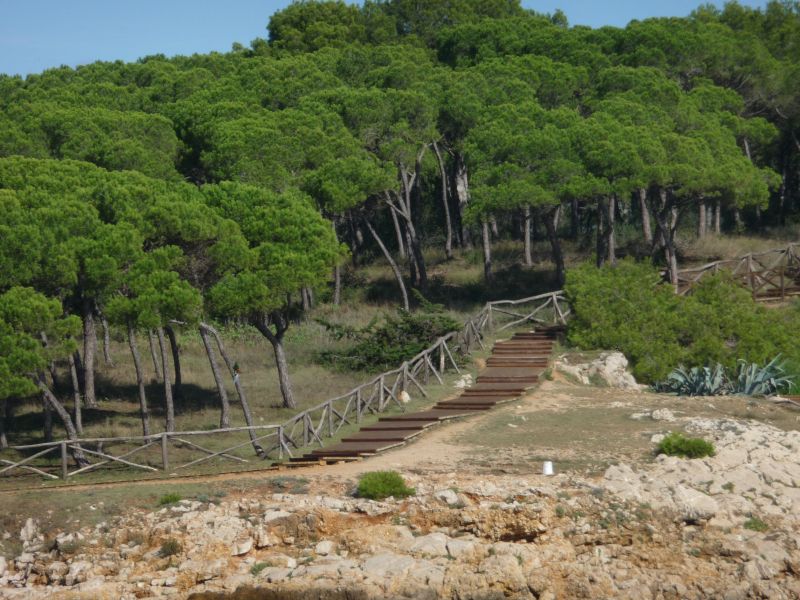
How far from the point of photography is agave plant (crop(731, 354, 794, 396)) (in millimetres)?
30328

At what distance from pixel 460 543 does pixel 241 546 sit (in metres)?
3.52

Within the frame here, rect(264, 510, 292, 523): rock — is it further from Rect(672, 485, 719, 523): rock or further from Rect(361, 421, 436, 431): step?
Rect(672, 485, 719, 523): rock

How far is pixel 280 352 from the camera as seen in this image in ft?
109

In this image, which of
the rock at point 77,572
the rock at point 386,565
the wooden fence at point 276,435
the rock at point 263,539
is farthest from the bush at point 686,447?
the rock at point 77,572

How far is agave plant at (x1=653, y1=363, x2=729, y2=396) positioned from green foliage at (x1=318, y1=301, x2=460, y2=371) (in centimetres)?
592

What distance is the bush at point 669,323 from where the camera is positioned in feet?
107

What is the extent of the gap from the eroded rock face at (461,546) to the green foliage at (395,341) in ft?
43.0

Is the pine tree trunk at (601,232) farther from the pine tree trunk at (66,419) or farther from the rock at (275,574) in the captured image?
the rock at (275,574)

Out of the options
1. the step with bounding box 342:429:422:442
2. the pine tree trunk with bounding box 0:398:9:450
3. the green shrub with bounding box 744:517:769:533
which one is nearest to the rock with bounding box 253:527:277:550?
the step with bounding box 342:429:422:442

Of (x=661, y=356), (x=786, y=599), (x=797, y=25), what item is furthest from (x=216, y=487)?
(x=797, y=25)

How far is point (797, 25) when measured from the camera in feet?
205

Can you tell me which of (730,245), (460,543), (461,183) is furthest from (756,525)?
(461,183)

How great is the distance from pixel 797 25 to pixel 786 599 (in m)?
48.5

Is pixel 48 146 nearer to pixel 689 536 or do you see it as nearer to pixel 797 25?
pixel 689 536
